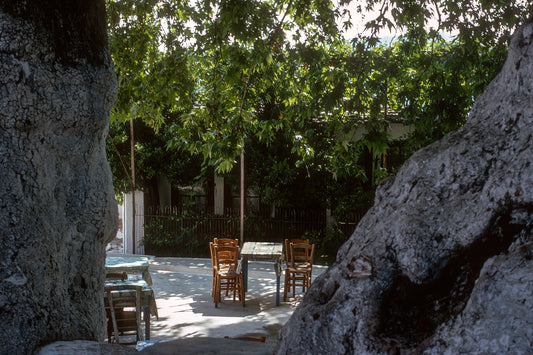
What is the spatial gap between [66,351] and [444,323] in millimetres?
2105

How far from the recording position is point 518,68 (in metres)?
2.17

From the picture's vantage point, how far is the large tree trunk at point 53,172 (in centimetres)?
269

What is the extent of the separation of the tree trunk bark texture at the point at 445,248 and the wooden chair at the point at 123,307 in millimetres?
3799

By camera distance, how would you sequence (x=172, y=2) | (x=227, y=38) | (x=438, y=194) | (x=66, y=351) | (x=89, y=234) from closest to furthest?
(x=438, y=194) → (x=66, y=351) → (x=89, y=234) → (x=227, y=38) → (x=172, y=2)

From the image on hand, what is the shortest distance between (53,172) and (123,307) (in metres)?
3.41

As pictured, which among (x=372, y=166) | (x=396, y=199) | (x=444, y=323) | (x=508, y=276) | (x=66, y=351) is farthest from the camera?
(x=372, y=166)

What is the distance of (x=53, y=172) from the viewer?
9.73 feet

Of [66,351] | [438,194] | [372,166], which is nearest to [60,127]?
[66,351]

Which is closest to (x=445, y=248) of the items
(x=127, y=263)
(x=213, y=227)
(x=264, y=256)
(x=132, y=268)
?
(x=132, y=268)

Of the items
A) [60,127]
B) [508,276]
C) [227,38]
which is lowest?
[508,276]

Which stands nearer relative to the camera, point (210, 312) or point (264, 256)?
point (210, 312)

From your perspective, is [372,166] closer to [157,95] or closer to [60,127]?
[157,95]

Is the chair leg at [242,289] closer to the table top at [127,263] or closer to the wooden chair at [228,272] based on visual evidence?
the wooden chair at [228,272]

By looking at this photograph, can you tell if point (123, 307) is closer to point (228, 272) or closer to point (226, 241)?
point (228, 272)
